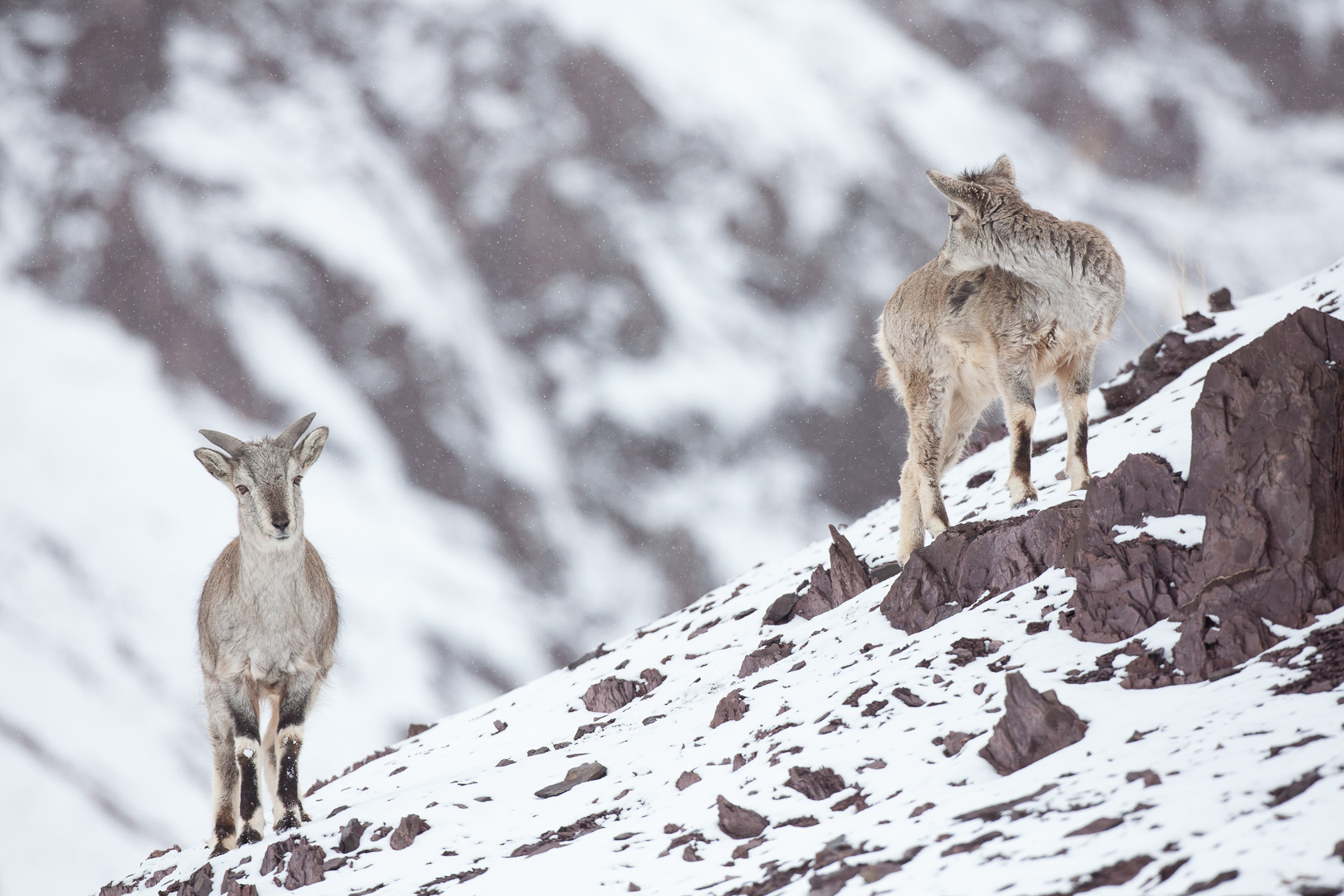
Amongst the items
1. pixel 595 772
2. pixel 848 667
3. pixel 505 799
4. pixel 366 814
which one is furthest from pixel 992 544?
pixel 366 814

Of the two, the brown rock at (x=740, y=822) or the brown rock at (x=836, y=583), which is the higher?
the brown rock at (x=836, y=583)

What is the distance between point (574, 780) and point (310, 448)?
3105 mm

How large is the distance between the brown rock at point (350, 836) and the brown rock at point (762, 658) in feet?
9.24

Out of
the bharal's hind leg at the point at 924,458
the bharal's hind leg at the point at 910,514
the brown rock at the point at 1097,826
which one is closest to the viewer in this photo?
the brown rock at the point at 1097,826

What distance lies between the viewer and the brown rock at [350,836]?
6.07m

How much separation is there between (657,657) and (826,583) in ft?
6.25

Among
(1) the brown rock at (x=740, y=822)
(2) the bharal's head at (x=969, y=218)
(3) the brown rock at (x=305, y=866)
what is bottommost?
(1) the brown rock at (x=740, y=822)

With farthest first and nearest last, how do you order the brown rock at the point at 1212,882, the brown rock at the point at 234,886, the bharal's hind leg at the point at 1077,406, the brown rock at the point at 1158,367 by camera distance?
the brown rock at the point at 1158,367, the bharal's hind leg at the point at 1077,406, the brown rock at the point at 234,886, the brown rock at the point at 1212,882

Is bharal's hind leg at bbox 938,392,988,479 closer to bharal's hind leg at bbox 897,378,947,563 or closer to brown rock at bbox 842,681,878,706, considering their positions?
bharal's hind leg at bbox 897,378,947,563

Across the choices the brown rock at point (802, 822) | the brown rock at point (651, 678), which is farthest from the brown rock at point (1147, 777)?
the brown rock at point (651, 678)

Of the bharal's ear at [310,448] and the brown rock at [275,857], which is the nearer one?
the brown rock at [275,857]

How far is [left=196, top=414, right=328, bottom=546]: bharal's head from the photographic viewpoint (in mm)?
7039

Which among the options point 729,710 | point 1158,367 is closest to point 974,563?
point 729,710

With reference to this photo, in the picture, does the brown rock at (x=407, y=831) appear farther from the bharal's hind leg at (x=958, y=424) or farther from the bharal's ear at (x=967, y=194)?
the bharal's ear at (x=967, y=194)
